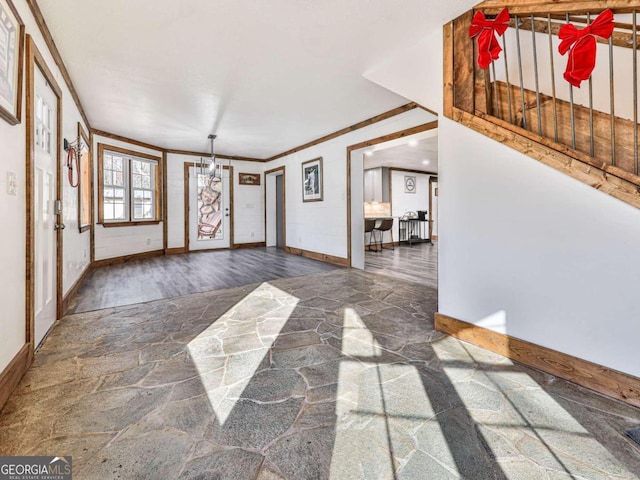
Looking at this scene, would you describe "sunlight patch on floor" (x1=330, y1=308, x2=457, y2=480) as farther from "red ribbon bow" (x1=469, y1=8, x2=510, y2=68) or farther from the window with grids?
the window with grids

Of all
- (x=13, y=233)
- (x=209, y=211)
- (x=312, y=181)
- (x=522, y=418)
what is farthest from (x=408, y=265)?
(x=13, y=233)

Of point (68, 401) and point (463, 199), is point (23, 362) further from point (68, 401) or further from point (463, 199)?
point (463, 199)

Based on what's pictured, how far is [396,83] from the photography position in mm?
2855

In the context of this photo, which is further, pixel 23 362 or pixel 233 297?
pixel 233 297

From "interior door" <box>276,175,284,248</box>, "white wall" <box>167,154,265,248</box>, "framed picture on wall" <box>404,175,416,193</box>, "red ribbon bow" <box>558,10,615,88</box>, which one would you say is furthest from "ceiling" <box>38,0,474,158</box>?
"framed picture on wall" <box>404,175,416,193</box>

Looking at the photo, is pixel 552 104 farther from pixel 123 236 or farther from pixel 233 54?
pixel 123 236

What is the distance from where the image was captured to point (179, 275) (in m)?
4.59

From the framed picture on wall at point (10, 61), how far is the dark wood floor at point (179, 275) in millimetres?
2066

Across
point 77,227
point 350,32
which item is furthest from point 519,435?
point 77,227

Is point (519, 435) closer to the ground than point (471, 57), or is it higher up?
closer to the ground

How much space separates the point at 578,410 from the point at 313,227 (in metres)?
5.08

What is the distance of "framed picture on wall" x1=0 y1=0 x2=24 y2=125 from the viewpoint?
5.08ft

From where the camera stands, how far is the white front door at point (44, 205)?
2.17 metres

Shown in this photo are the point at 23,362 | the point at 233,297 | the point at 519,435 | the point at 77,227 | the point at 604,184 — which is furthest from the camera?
the point at 77,227
